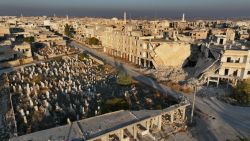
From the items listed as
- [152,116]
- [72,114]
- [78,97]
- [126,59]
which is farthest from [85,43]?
[152,116]

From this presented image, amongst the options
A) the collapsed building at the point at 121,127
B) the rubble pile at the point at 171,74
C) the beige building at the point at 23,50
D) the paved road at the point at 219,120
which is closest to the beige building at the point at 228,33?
the rubble pile at the point at 171,74

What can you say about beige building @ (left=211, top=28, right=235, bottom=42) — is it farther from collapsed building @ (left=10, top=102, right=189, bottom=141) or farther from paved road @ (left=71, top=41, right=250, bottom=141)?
collapsed building @ (left=10, top=102, right=189, bottom=141)

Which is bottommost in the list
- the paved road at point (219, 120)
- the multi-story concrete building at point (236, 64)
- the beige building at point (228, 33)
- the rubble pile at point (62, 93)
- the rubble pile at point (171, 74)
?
the paved road at point (219, 120)

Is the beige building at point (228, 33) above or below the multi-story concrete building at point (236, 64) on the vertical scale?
above

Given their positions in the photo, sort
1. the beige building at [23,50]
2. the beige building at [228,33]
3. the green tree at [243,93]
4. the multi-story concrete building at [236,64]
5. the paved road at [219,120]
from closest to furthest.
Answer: the paved road at [219,120] < the green tree at [243,93] < the multi-story concrete building at [236,64] < the beige building at [23,50] < the beige building at [228,33]

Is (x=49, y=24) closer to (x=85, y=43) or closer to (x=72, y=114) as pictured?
(x=85, y=43)

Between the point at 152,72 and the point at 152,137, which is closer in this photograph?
the point at 152,137

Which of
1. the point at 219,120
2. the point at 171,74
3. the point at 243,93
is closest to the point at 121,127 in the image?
the point at 219,120

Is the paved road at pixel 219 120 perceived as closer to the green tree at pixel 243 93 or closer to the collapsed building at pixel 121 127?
the green tree at pixel 243 93

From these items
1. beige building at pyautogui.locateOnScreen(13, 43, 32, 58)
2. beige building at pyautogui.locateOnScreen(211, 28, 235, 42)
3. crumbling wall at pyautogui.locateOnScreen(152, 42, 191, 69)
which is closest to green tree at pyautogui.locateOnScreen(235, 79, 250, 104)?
crumbling wall at pyautogui.locateOnScreen(152, 42, 191, 69)
